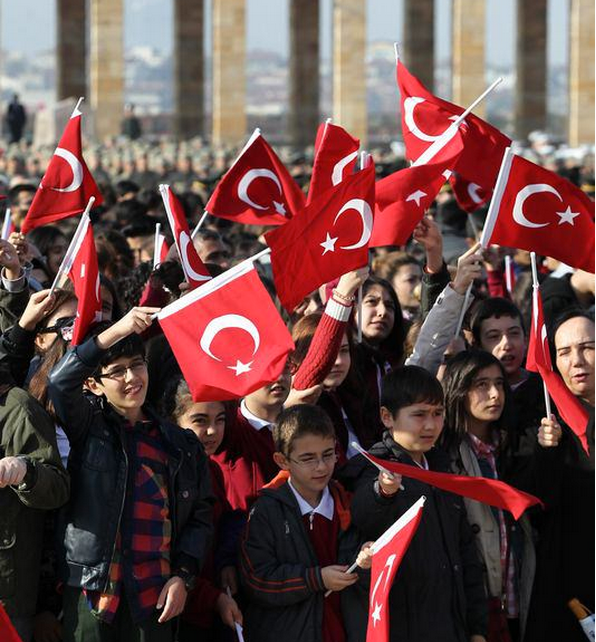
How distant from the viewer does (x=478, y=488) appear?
654 centimetres

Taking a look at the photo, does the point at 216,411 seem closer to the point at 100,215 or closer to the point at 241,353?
the point at 241,353

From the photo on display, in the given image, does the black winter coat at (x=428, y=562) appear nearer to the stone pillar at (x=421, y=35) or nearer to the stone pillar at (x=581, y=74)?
the stone pillar at (x=581, y=74)

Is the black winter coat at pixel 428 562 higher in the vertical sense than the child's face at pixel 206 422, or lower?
lower

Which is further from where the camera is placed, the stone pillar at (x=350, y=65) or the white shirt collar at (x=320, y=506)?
the stone pillar at (x=350, y=65)

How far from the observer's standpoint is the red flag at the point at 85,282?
6.53 metres

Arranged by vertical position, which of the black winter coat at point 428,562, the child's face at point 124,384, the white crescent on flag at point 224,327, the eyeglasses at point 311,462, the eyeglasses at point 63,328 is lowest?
the black winter coat at point 428,562

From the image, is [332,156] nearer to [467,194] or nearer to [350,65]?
[467,194]

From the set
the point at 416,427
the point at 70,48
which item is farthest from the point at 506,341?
the point at 70,48

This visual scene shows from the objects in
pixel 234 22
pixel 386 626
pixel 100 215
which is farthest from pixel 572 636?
pixel 234 22

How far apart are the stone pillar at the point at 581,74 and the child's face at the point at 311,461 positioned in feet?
144

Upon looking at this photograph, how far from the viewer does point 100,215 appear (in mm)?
15820

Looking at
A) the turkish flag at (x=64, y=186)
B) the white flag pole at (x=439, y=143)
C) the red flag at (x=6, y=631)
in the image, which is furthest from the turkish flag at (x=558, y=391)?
the turkish flag at (x=64, y=186)

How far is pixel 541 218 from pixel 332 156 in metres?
1.37

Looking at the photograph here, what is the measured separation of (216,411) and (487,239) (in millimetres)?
1363
